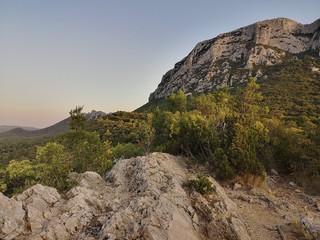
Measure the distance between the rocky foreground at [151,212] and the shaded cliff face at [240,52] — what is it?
255 ft

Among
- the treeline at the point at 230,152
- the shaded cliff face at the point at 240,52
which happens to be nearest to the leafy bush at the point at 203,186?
the treeline at the point at 230,152

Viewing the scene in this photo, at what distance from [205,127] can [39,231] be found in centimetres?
1206

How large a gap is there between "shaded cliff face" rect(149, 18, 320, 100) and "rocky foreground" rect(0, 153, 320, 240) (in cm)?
7780

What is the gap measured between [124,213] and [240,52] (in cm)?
10761

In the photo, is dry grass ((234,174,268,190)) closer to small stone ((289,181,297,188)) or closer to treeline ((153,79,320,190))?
treeline ((153,79,320,190))

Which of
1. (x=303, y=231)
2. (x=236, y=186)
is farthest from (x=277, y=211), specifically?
(x=236, y=186)

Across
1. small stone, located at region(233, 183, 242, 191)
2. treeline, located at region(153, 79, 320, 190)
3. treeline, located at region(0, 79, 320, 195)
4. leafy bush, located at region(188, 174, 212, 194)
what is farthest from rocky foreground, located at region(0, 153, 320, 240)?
treeline, located at region(153, 79, 320, 190)

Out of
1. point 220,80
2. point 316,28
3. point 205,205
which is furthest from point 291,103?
point 316,28

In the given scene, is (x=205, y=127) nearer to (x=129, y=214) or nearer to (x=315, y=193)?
(x=315, y=193)

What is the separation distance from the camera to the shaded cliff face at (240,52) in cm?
9456

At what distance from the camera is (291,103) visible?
58875 millimetres

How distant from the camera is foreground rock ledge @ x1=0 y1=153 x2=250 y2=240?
7.85 m

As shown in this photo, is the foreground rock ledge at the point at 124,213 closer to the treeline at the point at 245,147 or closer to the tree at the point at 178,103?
the treeline at the point at 245,147

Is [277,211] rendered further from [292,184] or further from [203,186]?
[292,184]
